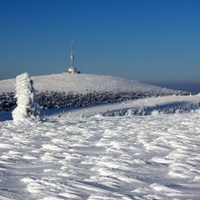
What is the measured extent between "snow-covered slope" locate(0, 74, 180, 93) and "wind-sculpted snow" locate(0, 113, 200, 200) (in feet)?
161

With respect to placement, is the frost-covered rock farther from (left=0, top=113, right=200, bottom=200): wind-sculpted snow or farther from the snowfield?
(left=0, top=113, right=200, bottom=200): wind-sculpted snow

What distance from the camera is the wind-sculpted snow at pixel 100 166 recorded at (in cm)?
515

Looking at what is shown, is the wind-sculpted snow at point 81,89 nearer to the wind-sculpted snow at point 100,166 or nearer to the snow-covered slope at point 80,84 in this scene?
the snow-covered slope at point 80,84

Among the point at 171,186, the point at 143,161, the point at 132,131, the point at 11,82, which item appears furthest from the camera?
the point at 11,82

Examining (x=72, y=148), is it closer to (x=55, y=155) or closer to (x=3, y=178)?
(x=55, y=155)

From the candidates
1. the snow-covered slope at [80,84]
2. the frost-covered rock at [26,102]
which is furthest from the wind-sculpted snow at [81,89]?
the frost-covered rock at [26,102]

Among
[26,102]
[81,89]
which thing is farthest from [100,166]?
[81,89]

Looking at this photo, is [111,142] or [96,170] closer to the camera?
[96,170]

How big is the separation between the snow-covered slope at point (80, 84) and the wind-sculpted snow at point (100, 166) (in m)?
49.1

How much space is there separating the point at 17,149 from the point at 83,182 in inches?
133

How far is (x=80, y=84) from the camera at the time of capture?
65938 millimetres

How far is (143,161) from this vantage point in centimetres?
713

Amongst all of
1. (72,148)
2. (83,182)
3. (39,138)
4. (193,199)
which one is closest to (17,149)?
(72,148)

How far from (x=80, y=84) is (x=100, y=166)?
59.4 m
